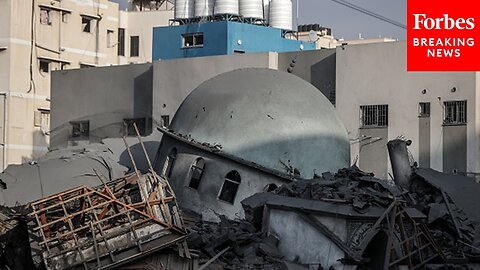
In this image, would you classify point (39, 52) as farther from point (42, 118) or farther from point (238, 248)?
point (238, 248)

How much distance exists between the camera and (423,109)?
4081cm

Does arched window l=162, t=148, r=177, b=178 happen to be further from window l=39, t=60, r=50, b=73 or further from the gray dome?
window l=39, t=60, r=50, b=73

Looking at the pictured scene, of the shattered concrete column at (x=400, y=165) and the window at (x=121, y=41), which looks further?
the window at (x=121, y=41)

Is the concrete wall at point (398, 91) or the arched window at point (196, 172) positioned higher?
the concrete wall at point (398, 91)

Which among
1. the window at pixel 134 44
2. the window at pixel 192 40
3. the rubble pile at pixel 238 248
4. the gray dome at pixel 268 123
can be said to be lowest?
the rubble pile at pixel 238 248

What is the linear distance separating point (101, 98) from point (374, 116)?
14.8 meters

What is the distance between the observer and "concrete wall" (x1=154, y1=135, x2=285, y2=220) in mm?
28891

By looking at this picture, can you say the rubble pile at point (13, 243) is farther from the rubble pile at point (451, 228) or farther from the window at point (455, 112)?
the window at point (455, 112)

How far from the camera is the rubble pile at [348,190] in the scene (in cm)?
2391

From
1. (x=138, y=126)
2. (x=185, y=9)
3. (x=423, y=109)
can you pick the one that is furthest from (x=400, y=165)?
(x=185, y=9)

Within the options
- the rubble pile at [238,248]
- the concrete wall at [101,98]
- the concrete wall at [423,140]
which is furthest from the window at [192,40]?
the rubble pile at [238,248]

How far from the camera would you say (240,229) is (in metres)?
25.4

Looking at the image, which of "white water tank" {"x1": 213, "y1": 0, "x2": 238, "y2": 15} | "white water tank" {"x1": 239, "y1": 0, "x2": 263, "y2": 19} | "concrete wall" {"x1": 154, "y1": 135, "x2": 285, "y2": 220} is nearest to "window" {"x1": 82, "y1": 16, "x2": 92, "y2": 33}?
"white water tank" {"x1": 213, "y1": 0, "x2": 238, "y2": 15}

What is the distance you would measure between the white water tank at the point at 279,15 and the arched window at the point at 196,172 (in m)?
28.6
